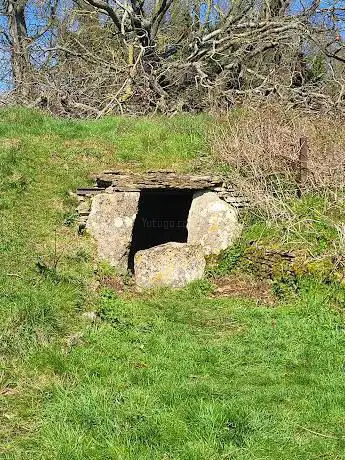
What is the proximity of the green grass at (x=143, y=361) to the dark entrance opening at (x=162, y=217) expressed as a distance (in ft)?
6.41

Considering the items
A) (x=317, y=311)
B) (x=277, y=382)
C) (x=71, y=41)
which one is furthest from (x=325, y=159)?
(x=71, y=41)

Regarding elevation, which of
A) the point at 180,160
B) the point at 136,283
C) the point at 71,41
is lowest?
the point at 136,283

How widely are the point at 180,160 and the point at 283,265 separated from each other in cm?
351

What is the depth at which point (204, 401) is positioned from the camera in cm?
448

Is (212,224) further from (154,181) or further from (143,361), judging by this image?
(143,361)

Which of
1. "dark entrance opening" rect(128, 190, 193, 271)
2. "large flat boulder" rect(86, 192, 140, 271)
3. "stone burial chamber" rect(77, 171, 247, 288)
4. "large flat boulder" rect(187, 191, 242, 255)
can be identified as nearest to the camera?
"stone burial chamber" rect(77, 171, 247, 288)

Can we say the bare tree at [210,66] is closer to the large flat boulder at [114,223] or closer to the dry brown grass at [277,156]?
the dry brown grass at [277,156]

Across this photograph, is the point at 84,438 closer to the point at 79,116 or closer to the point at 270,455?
the point at 270,455

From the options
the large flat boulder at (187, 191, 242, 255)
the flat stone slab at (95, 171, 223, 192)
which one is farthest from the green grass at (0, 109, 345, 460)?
the flat stone slab at (95, 171, 223, 192)

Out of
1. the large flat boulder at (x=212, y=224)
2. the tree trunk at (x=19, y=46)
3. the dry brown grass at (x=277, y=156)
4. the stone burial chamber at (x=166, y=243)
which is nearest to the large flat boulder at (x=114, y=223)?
the stone burial chamber at (x=166, y=243)

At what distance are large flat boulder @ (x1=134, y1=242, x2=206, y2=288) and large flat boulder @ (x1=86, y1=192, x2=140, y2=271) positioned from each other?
471 millimetres

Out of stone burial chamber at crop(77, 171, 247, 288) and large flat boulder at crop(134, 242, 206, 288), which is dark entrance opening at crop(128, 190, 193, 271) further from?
large flat boulder at crop(134, 242, 206, 288)

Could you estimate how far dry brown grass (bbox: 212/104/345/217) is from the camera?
9055mm

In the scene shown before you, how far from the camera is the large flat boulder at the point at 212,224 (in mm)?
9117
